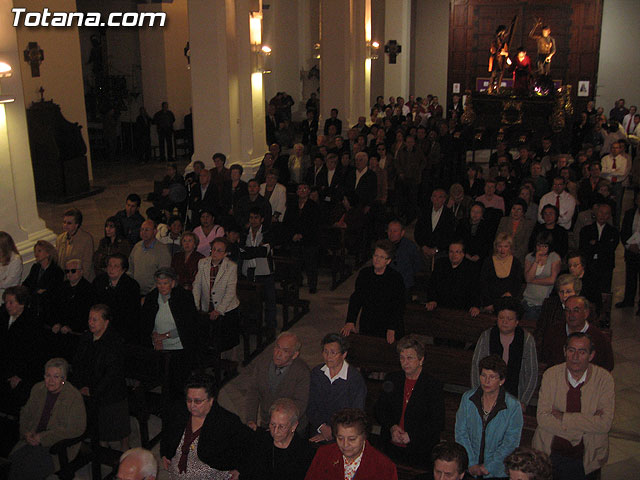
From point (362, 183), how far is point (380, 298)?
5107mm

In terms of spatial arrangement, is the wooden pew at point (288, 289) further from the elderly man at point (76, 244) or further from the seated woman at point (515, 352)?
the seated woman at point (515, 352)

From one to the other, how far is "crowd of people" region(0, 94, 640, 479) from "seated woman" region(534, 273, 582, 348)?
0.02m

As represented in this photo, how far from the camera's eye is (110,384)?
5895 mm

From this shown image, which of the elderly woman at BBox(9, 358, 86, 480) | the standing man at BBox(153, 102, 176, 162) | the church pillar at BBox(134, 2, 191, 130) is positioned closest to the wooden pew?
the elderly woman at BBox(9, 358, 86, 480)

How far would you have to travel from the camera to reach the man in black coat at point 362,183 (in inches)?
449

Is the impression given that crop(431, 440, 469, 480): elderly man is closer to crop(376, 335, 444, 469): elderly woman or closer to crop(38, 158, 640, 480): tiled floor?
crop(376, 335, 444, 469): elderly woman

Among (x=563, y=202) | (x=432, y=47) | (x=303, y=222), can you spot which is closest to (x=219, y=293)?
(x=303, y=222)

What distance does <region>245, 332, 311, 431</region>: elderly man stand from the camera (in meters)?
5.29

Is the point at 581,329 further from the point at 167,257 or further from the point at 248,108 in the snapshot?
the point at 248,108

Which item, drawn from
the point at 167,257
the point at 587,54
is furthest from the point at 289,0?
the point at 167,257

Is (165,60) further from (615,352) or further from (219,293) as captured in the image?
(615,352)

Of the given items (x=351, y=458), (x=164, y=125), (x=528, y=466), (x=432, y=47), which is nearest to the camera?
(x=528, y=466)

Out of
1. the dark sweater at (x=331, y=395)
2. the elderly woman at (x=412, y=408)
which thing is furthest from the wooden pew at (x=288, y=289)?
the elderly woman at (x=412, y=408)

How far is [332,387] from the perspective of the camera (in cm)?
527
